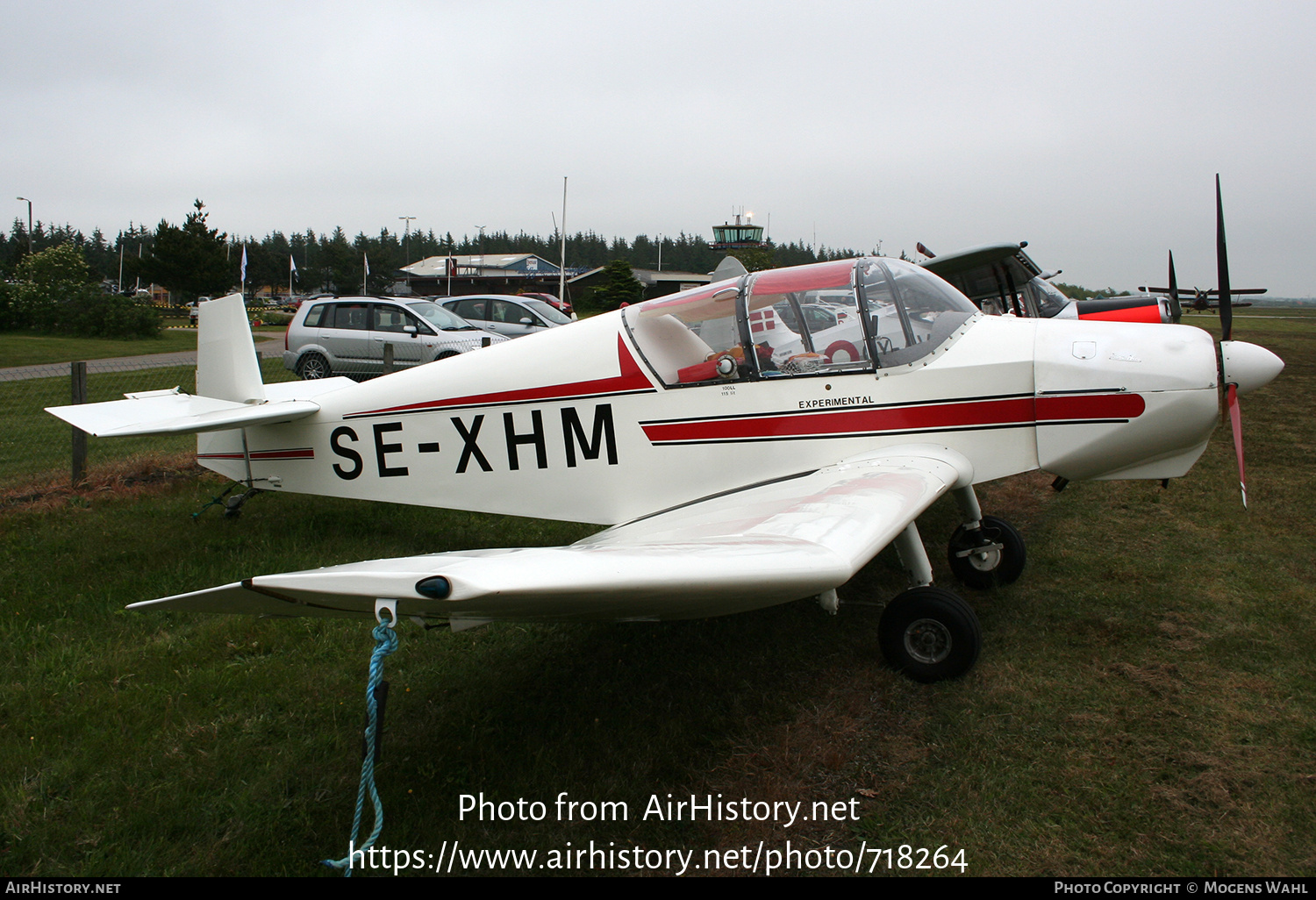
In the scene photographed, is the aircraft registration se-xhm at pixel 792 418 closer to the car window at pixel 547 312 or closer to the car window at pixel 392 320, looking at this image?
the car window at pixel 392 320

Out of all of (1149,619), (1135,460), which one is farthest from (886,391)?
(1149,619)

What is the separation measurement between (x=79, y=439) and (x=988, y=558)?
324 inches

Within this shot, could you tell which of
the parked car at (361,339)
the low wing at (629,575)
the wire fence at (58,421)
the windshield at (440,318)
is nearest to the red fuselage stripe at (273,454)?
the wire fence at (58,421)

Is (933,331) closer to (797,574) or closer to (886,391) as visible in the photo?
(886,391)

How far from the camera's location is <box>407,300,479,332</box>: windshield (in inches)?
569

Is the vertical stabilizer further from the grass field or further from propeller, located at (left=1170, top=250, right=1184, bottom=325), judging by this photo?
propeller, located at (left=1170, top=250, right=1184, bottom=325)

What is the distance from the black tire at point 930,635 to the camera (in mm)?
3557

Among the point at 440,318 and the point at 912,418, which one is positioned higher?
the point at 440,318

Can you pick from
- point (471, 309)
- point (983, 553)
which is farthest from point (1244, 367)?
point (471, 309)

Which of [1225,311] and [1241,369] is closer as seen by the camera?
[1241,369]

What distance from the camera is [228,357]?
19.0 feet

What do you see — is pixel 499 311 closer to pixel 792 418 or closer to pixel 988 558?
pixel 792 418

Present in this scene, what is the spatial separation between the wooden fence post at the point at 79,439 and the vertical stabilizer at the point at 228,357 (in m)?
2.53

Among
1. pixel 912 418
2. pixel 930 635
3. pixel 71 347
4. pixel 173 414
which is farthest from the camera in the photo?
pixel 71 347
